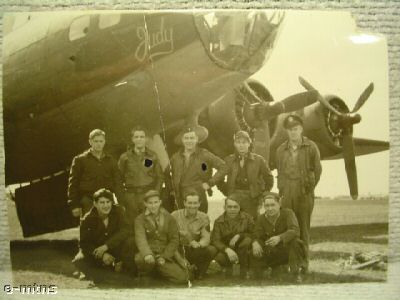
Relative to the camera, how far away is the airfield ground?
896 millimetres

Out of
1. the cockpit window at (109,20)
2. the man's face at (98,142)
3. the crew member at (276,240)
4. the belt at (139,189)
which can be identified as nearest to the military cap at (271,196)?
the crew member at (276,240)

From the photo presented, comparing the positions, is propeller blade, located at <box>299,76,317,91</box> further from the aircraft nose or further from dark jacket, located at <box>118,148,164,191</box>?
dark jacket, located at <box>118,148,164,191</box>

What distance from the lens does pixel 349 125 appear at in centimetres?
93

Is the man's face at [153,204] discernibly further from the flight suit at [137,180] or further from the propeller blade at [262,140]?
the propeller blade at [262,140]

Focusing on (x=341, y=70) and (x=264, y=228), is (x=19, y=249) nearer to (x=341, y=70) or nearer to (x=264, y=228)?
(x=264, y=228)

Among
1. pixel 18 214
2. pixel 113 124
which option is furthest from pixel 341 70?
pixel 18 214

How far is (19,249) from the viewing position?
899 millimetres

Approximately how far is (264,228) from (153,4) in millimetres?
458

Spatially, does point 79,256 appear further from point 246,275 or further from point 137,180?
point 246,275

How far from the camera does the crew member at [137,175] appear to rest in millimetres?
889

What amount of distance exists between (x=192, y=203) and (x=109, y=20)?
36cm

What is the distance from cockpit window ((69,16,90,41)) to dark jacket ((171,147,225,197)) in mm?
274

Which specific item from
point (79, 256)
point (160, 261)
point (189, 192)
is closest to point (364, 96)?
point (189, 192)

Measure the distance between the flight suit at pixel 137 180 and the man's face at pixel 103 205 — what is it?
0.03 meters
